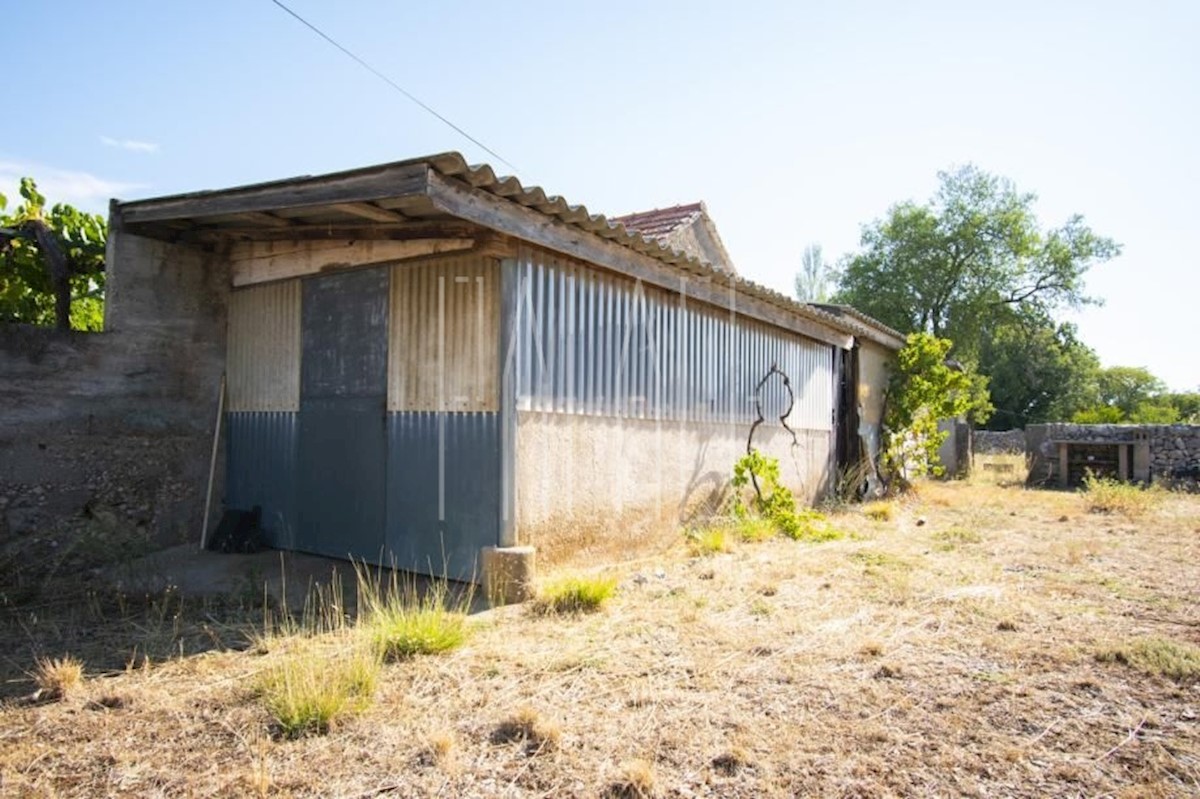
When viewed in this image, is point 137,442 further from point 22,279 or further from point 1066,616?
point 1066,616

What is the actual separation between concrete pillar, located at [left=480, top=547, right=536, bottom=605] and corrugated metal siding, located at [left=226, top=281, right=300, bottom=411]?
9.74 ft

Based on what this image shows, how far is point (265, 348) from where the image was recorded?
25.1 ft

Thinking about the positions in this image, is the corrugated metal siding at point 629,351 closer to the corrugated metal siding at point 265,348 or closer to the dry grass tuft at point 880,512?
the dry grass tuft at point 880,512

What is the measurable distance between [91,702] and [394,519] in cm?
295

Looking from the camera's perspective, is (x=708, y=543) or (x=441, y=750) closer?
(x=441, y=750)

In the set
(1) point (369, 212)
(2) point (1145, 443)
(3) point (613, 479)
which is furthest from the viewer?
(2) point (1145, 443)

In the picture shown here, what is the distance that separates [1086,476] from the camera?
15.9 metres

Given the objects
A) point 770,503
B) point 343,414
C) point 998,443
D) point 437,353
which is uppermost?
point 437,353

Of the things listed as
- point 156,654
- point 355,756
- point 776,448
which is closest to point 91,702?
point 156,654

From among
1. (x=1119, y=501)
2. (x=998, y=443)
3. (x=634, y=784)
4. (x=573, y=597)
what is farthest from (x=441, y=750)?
(x=998, y=443)

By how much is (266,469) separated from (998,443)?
26232 millimetres

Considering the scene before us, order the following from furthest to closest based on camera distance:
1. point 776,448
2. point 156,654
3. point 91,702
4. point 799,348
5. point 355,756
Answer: point 799,348, point 776,448, point 156,654, point 91,702, point 355,756

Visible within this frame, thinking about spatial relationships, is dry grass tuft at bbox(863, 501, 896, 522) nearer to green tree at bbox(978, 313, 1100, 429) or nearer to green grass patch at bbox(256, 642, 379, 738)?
green grass patch at bbox(256, 642, 379, 738)

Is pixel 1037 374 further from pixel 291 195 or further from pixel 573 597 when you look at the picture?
pixel 291 195
